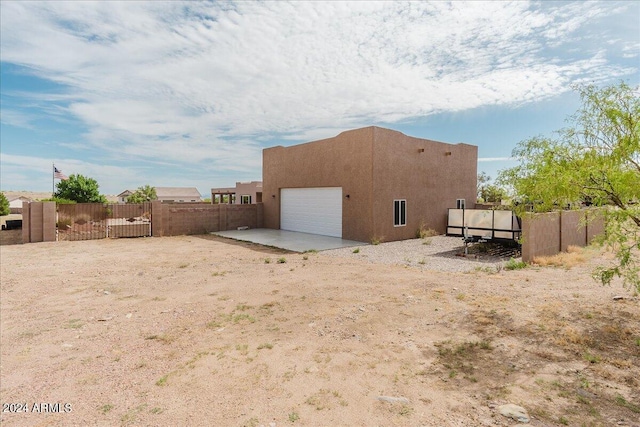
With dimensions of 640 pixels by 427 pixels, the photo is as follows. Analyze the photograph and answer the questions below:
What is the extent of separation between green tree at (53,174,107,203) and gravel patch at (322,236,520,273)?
26698 mm

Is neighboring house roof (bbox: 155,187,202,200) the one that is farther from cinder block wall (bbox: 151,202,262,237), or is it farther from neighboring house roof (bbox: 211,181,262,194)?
cinder block wall (bbox: 151,202,262,237)

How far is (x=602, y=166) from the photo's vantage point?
4281 mm

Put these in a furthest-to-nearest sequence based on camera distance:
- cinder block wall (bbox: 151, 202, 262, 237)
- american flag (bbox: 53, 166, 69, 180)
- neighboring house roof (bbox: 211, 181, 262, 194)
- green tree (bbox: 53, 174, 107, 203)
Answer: neighboring house roof (bbox: 211, 181, 262, 194), green tree (bbox: 53, 174, 107, 203), american flag (bbox: 53, 166, 69, 180), cinder block wall (bbox: 151, 202, 262, 237)

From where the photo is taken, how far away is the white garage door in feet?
56.0

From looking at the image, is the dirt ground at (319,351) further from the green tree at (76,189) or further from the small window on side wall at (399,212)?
the green tree at (76,189)

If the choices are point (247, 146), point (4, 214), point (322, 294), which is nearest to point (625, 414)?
point (322, 294)

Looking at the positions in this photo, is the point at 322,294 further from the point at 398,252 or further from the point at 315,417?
the point at 398,252

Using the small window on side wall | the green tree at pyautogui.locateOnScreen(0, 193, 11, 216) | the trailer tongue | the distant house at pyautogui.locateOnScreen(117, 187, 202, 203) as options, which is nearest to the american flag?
the green tree at pyautogui.locateOnScreen(0, 193, 11, 216)

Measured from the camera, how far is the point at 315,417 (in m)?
3.06

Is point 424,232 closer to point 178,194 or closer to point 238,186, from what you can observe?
point 238,186

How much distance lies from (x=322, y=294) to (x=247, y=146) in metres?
25.3

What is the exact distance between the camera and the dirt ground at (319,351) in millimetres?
3188

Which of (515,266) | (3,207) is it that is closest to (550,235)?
(515,266)

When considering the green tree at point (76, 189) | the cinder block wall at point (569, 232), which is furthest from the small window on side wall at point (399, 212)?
the green tree at point (76, 189)
